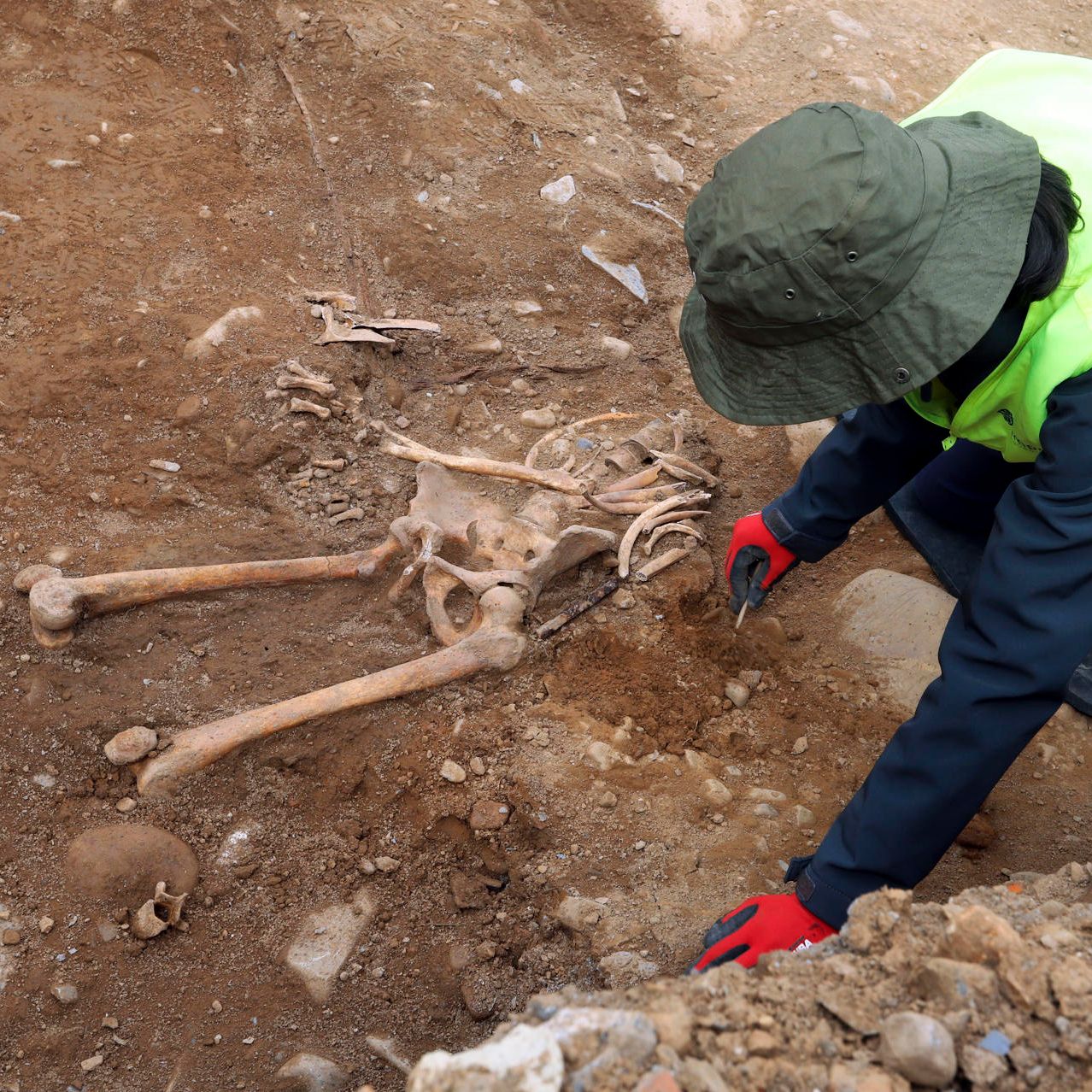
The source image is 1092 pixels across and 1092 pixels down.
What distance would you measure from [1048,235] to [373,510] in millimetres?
2377

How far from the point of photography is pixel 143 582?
299 cm

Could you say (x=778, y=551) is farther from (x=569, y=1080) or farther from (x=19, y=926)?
(x=19, y=926)

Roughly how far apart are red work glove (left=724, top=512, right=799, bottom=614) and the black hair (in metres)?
1.27

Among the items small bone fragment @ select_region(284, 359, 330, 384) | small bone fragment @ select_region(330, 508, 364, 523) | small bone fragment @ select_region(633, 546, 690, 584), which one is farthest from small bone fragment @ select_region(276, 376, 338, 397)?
small bone fragment @ select_region(633, 546, 690, 584)

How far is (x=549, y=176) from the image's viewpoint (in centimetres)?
502

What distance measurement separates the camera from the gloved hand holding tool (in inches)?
124

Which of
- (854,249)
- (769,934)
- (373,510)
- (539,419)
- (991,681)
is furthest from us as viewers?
(539,419)

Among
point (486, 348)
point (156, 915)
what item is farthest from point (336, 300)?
point (156, 915)

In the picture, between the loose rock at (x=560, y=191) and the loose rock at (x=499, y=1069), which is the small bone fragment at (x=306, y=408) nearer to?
the loose rock at (x=560, y=191)

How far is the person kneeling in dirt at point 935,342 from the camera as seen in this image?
180cm

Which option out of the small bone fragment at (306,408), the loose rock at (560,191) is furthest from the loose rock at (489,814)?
the loose rock at (560,191)

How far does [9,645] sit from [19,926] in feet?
3.00

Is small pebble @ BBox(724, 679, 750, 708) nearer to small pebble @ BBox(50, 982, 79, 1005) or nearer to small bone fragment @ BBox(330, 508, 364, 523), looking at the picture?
small bone fragment @ BBox(330, 508, 364, 523)

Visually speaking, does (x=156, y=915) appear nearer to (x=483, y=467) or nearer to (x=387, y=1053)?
(x=387, y=1053)
